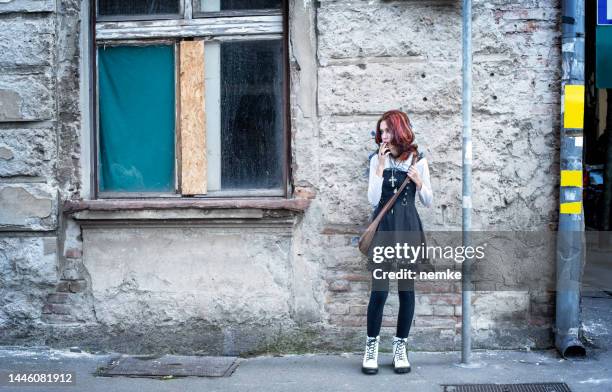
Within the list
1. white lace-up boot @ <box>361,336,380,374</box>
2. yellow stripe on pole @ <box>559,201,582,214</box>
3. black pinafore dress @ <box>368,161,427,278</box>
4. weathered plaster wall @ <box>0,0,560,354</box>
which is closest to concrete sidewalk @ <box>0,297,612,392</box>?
white lace-up boot @ <box>361,336,380,374</box>

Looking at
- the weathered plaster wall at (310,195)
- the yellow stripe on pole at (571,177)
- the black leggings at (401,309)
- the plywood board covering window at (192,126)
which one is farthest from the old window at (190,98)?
the yellow stripe on pole at (571,177)

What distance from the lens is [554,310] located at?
5.89m

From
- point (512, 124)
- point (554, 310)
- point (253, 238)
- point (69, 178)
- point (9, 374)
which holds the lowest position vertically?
point (9, 374)

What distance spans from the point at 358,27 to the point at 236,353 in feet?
8.78

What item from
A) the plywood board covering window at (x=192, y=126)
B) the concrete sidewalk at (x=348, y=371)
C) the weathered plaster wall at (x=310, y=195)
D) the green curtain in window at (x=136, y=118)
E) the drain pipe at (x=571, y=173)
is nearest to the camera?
the concrete sidewalk at (x=348, y=371)

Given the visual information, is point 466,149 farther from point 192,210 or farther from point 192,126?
point 192,126

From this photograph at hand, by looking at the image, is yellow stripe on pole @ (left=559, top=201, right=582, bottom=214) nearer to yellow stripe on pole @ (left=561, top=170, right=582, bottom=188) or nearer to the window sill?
yellow stripe on pole @ (left=561, top=170, right=582, bottom=188)

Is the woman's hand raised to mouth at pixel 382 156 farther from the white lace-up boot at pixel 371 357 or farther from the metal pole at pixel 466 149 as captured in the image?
the white lace-up boot at pixel 371 357

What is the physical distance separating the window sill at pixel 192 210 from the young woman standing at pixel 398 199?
0.78 m

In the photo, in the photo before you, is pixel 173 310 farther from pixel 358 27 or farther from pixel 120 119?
pixel 358 27

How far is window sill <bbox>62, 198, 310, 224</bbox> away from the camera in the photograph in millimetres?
5906

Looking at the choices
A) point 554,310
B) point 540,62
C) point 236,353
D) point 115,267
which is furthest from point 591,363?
point 115,267

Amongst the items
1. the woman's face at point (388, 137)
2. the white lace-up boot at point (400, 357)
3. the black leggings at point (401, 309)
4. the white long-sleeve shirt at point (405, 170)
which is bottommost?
the white lace-up boot at point (400, 357)

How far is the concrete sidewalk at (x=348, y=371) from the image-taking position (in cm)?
516
